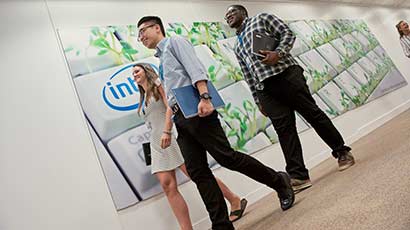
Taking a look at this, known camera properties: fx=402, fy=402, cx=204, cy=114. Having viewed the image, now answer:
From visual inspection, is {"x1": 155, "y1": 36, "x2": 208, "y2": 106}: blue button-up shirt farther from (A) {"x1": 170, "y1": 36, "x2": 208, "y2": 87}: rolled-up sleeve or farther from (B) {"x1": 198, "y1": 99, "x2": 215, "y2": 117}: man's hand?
(B) {"x1": 198, "y1": 99, "x2": 215, "y2": 117}: man's hand

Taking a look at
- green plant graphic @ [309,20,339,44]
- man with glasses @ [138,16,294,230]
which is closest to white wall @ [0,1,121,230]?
man with glasses @ [138,16,294,230]

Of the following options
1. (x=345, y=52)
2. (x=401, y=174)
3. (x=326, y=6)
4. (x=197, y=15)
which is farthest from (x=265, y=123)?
(x=326, y=6)

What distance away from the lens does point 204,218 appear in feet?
9.55

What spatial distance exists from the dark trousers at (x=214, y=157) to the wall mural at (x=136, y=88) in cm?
85

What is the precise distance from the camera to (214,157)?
1947 mm

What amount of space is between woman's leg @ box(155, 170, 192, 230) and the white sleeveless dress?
0.05 m

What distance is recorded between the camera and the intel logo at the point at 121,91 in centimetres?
284

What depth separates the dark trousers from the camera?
192 centimetres

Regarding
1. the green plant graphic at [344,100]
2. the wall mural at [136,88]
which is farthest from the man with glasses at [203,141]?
the green plant graphic at [344,100]

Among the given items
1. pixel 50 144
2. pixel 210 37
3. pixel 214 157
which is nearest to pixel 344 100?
pixel 210 37

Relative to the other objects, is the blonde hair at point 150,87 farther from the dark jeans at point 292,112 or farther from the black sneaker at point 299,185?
the black sneaker at point 299,185

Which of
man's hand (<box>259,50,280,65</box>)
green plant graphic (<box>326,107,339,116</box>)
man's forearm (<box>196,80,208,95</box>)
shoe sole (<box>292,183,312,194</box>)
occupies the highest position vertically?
man's hand (<box>259,50,280,65</box>)

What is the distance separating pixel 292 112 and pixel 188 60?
88 cm

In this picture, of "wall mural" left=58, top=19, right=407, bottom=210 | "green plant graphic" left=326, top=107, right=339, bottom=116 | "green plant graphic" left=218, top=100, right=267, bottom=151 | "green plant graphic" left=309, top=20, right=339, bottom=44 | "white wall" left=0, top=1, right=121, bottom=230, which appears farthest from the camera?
"green plant graphic" left=309, top=20, right=339, bottom=44
